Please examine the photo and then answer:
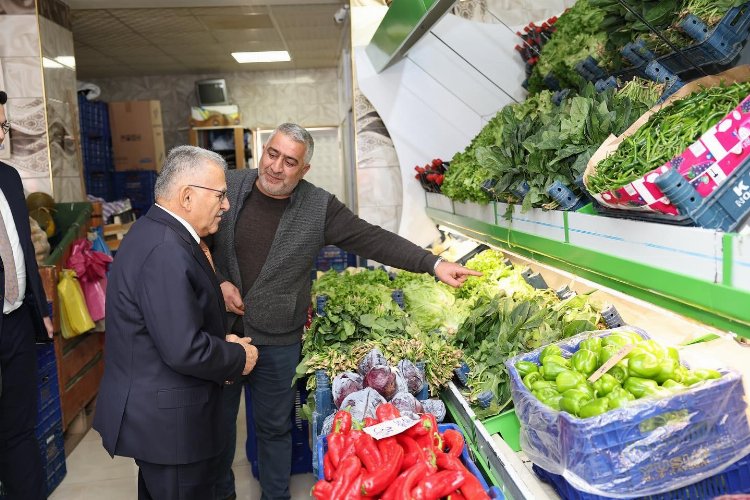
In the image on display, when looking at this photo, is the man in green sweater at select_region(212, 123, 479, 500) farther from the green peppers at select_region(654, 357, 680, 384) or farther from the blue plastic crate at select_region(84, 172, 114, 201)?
the blue plastic crate at select_region(84, 172, 114, 201)

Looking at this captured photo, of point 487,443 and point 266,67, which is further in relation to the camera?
point 266,67

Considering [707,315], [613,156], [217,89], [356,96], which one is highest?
[217,89]

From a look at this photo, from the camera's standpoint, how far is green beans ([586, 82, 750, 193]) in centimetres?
165

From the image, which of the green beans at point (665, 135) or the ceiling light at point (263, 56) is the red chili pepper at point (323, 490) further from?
the ceiling light at point (263, 56)

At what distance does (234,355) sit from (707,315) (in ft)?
5.88

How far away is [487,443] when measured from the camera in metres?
2.01

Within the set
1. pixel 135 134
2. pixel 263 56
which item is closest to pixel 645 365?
pixel 135 134

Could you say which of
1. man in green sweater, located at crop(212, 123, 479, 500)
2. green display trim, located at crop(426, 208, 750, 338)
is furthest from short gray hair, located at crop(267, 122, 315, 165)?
green display trim, located at crop(426, 208, 750, 338)

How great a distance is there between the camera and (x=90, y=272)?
4906mm

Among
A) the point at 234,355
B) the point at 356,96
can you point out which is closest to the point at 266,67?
Result: the point at 356,96

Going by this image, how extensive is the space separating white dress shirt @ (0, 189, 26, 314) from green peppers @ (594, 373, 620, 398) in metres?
3.01

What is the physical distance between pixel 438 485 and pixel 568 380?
0.53 metres

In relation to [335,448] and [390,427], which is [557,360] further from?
[335,448]

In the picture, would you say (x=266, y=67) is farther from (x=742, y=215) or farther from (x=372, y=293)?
(x=742, y=215)
